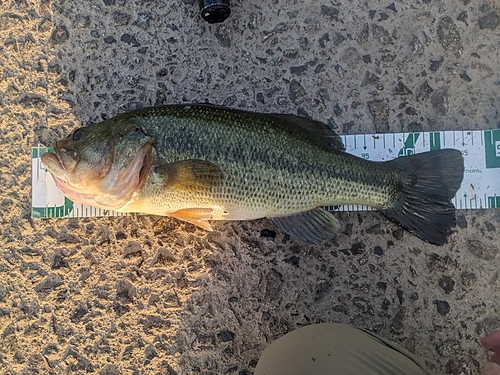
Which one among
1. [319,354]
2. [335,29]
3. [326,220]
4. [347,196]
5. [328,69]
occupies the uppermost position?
[335,29]

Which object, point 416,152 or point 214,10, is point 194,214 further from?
point 416,152

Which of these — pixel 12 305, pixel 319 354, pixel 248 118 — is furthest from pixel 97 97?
pixel 319 354

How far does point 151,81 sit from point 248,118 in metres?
0.88

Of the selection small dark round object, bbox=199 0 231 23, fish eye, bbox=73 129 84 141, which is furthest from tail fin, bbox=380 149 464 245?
fish eye, bbox=73 129 84 141

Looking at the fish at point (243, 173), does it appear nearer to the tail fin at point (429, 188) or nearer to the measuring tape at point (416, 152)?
the tail fin at point (429, 188)

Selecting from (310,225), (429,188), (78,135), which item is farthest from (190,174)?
(429,188)

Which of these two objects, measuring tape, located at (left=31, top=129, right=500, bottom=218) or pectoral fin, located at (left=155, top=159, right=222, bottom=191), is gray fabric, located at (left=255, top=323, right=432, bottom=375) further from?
pectoral fin, located at (left=155, top=159, right=222, bottom=191)

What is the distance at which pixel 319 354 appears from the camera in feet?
6.83

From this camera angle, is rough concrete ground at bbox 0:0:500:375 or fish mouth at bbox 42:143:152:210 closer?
fish mouth at bbox 42:143:152:210

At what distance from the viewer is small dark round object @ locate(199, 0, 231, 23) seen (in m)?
2.61

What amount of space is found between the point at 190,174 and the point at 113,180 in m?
0.44

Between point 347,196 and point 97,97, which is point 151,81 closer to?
point 97,97

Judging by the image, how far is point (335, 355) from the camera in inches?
82.0

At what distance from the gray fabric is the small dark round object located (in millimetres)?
2104
